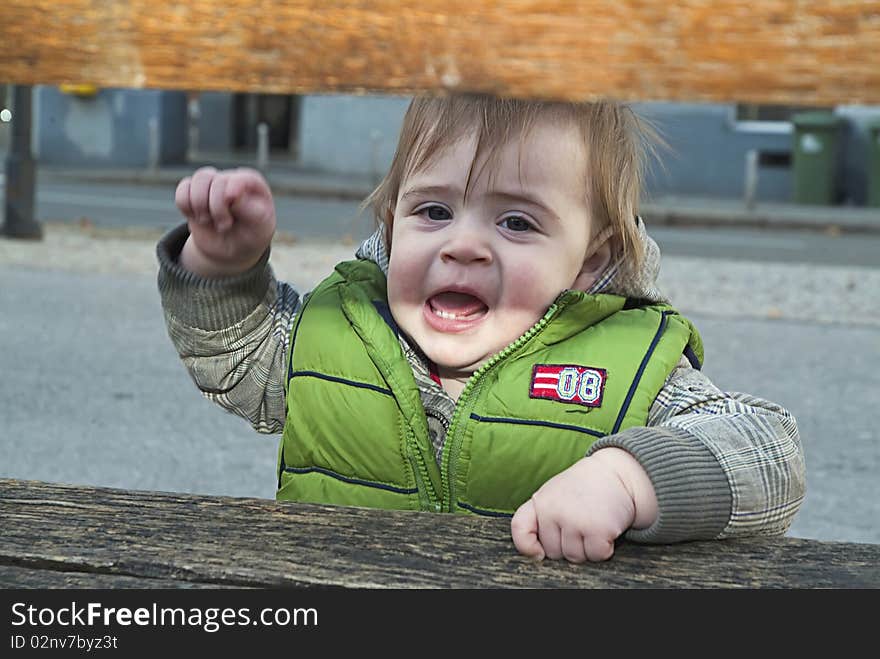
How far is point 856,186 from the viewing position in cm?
1866

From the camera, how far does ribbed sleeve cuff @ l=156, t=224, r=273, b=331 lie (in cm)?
201

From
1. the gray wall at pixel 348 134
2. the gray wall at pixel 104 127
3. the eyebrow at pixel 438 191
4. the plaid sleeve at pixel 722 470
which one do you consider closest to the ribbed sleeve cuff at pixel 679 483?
the plaid sleeve at pixel 722 470

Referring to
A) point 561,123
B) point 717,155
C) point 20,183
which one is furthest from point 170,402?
point 717,155

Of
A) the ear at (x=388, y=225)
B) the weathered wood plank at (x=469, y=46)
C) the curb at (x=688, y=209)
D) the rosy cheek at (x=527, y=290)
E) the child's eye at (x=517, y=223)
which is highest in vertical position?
the weathered wood plank at (x=469, y=46)

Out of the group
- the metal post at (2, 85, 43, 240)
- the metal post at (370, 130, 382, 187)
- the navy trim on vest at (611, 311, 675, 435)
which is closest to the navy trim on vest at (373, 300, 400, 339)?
the navy trim on vest at (611, 311, 675, 435)

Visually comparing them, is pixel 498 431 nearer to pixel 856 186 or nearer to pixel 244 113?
pixel 856 186

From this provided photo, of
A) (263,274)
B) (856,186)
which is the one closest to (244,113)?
(856,186)

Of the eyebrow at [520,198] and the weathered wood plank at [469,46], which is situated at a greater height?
the weathered wood plank at [469,46]

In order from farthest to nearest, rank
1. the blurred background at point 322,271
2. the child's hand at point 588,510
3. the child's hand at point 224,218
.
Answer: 1. the blurred background at point 322,271
2. the child's hand at point 224,218
3. the child's hand at point 588,510

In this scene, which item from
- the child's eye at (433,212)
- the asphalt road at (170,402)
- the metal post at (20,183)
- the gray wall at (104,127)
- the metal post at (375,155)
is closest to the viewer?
the child's eye at (433,212)

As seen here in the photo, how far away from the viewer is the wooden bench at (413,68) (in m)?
0.86

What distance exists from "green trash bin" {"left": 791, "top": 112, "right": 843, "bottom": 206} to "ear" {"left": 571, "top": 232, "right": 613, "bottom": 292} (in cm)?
1660

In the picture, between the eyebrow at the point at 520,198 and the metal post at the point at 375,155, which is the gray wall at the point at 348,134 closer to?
the metal post at the point at 375,155
